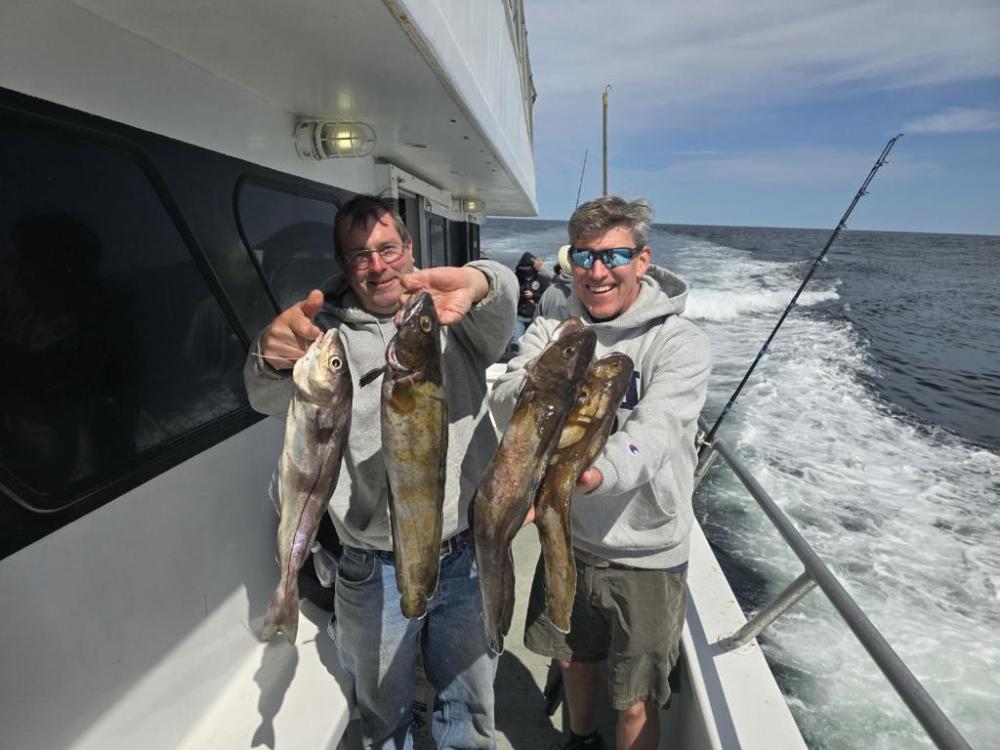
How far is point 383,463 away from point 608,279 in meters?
1.21

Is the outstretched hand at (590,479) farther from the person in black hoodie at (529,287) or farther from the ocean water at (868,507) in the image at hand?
the person in black hoodie at (529,287)

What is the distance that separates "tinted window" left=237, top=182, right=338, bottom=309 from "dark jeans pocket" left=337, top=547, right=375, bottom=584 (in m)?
1.58

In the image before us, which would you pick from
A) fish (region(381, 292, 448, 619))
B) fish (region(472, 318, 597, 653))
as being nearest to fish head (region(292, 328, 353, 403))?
fish (region(381, 292, 448, 619))

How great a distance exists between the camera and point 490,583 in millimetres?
1898

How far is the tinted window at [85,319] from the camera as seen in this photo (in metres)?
1.74

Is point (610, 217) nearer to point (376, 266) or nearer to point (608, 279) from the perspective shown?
point (608, 279)

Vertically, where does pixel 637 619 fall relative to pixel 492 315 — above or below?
below

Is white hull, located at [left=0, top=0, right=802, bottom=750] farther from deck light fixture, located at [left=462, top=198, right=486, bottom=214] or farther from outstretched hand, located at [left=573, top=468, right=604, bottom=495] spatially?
deck light fixture, located at [left=462, top=198, right=486, bottom=214]

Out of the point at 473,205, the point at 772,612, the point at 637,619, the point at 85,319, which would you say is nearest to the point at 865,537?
the point at 772,612

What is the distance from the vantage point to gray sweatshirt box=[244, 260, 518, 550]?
215 centimetres

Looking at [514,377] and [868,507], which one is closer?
[514,377]

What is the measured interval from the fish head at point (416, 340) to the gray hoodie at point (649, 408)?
476 millimetres

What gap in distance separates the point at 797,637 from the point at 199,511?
5.52m

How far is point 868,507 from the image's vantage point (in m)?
7.59
